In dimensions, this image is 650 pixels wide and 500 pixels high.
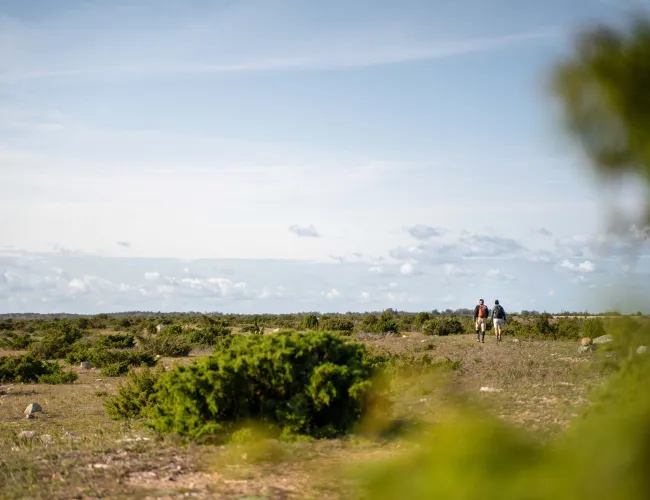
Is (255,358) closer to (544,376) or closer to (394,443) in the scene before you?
(394,443)

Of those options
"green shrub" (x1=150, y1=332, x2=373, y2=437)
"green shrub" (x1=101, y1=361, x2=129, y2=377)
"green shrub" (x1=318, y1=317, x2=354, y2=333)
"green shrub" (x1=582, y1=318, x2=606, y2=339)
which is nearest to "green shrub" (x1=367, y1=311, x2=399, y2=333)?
"green shrub" (x1=318, y1=317, x2=354, y2=333)

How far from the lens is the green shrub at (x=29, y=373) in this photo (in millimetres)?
23219

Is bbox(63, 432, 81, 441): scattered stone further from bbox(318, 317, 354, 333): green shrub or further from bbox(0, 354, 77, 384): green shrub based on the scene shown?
bbox(318, 317, 354, 333): green shrub

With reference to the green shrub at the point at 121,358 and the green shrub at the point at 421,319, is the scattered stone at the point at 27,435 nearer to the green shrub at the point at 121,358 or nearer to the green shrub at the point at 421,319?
the green shrub at the point at 121,358

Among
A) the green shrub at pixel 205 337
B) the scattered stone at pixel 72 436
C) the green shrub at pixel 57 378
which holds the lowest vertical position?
the green shrub at pixel 57 378

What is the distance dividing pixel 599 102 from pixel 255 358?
8487 millimetres

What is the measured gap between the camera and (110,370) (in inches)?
995

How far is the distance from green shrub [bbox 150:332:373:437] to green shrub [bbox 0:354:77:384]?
14.9 metres

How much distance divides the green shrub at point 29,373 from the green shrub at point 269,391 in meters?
14.9

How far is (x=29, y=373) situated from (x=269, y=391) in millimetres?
17378

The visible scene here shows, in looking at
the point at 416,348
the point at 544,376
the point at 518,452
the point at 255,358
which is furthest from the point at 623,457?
the point at 416,348

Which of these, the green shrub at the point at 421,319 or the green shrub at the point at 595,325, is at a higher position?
the green shrub at the point at 595,325

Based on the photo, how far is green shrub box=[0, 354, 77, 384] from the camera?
914 inches

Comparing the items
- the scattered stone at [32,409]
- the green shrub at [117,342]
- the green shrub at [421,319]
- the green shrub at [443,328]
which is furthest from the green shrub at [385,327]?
the scattered stone at [32,409]
